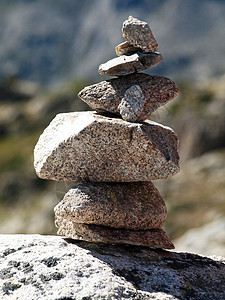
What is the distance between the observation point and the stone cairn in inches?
367

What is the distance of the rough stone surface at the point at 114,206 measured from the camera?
913cm

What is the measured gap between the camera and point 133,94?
953 cm

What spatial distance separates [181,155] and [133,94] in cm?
3885

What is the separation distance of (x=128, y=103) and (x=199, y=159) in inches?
1383

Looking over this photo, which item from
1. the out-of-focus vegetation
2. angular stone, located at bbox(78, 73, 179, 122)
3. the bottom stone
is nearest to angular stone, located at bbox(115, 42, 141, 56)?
angular stone, located at bbox(78, 73, 179, 122)

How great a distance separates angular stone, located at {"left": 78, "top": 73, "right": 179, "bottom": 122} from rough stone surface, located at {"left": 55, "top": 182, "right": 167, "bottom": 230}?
5.17 feet

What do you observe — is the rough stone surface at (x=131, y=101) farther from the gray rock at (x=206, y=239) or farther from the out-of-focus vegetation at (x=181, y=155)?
the gray rock at (x=206, y=239)

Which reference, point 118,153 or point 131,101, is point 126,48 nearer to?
point 131,101

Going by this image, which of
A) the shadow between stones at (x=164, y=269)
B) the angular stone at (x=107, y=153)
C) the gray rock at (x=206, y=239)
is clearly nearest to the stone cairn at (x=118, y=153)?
the angular stone at (x=107, y=153)

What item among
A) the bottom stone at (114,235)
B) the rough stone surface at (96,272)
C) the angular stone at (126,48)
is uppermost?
the angular stone at (126,48)

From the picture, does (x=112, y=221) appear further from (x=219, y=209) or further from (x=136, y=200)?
(x=219, y=209)

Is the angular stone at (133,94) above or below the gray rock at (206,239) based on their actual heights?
below

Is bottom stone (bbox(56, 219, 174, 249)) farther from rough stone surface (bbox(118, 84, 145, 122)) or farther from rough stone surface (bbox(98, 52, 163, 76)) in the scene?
rough stone surface (bbox(98, 52, 163, 76))

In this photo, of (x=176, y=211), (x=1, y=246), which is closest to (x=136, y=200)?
(x=1, y=246)
